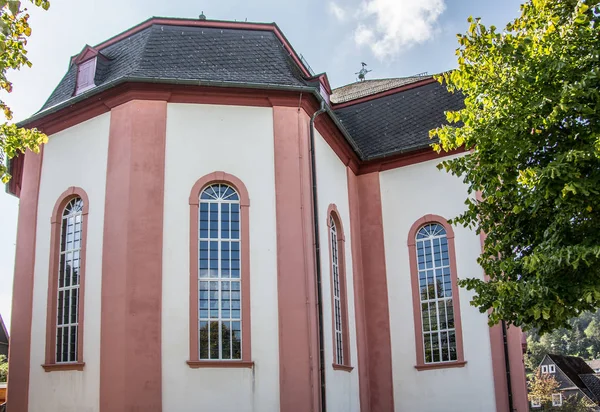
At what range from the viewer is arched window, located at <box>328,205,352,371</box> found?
15.5 m

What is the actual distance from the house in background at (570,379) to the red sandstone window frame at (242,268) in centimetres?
3840

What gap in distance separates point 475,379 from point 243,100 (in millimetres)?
8275

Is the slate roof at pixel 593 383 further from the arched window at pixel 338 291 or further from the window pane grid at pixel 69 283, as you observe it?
the window pane grid at pixel 69 283

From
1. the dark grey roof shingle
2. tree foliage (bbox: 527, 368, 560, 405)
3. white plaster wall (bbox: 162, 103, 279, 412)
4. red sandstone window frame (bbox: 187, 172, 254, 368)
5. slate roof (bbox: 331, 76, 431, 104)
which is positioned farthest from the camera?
the dark grey roof shingle

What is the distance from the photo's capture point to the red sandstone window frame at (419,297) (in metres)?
16.6

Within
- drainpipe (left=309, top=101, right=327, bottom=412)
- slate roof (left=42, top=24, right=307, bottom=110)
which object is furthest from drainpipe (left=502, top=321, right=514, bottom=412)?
slate roof (left=42, top=24, right=307, bottom=110)

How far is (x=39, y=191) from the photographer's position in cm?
1524

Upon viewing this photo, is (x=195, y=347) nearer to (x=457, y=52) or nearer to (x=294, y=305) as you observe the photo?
(x=294, y=305)

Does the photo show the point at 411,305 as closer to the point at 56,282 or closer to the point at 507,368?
the point at 507,368

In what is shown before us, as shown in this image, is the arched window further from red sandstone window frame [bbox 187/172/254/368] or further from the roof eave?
the roof eave

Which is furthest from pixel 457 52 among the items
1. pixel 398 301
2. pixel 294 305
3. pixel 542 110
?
pixel 398 301

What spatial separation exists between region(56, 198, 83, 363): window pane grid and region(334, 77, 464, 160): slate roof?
25.1ft

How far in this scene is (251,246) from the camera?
13789mm

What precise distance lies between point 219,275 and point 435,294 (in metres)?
6.19
